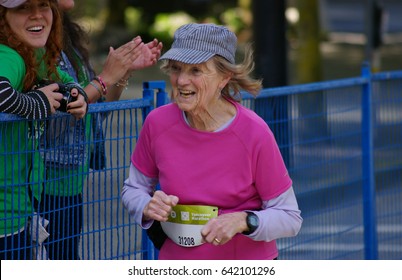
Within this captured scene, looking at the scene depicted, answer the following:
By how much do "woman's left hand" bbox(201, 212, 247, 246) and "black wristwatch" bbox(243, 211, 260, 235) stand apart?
1.6 inches

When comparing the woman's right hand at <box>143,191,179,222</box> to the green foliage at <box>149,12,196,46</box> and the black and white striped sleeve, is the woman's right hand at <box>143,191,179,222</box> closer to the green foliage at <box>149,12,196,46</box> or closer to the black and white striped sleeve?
the black and white striped sleeve

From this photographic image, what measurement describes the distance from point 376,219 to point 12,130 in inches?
136

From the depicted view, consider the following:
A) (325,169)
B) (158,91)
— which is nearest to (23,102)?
(158,91)

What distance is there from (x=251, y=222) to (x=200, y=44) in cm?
67

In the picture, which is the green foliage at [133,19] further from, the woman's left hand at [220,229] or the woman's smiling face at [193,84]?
the woman's left hand at [220,229]

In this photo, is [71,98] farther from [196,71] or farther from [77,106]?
[196,71]

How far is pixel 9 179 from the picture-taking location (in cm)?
410

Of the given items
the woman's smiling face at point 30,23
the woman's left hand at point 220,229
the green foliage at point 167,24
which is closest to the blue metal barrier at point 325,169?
the woman's smiling face at point 30,23

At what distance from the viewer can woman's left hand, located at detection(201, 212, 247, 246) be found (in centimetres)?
357

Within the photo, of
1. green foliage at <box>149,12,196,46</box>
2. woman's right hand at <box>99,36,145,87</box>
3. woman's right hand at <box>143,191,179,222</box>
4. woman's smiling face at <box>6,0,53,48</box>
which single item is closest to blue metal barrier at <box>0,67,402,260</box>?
woman's right hand at <box>99,36,145,87</box>

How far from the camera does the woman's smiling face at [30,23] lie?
13.6 feet
